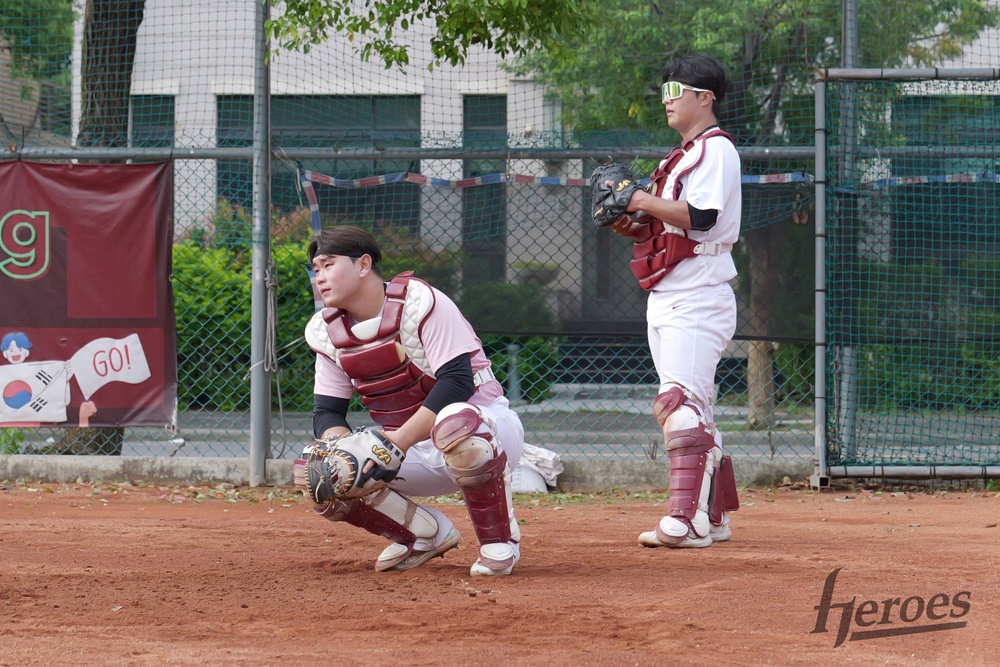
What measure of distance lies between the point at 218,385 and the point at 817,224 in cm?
449

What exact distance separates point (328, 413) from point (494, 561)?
0.84 meters

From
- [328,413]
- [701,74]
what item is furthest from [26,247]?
[701,74]

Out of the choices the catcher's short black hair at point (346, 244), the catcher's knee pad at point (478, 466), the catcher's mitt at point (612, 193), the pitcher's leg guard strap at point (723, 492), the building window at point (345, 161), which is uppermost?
the building window at point (345, 161)

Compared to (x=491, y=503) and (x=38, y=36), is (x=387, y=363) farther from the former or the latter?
(x=38, y=36)

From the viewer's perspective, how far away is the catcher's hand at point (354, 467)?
3.87 meters

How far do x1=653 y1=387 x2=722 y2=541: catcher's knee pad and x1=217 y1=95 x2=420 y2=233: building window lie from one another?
2590 mm

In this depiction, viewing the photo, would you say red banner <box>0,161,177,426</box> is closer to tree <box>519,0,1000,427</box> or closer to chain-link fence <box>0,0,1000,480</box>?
chain-link fence <box>0,0,1000,480</box>

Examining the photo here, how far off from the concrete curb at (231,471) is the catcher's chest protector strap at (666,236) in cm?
221

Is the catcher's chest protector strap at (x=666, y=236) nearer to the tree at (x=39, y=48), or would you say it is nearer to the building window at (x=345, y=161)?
the building window at (x=345, y=161)

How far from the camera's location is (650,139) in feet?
23.3

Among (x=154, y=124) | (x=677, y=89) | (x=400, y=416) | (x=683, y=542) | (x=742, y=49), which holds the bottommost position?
(x=683, y=542)

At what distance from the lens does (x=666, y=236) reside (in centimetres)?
484

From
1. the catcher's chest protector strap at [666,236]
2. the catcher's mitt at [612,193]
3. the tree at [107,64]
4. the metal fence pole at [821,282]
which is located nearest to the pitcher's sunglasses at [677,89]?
the catcher's chest protector strap at [666,236]

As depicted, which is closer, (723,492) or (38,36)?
(723,492)
